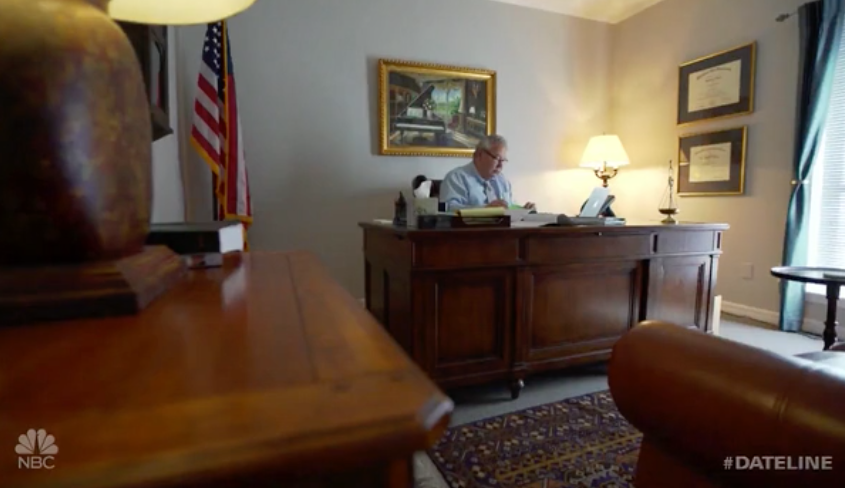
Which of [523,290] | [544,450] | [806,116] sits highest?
[806,116]

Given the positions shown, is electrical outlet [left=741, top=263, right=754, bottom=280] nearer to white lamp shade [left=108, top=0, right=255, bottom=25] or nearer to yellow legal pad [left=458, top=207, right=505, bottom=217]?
yellow legal pad [left=458, top=207, right=505, bottom=217]

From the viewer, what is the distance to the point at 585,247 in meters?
2.08

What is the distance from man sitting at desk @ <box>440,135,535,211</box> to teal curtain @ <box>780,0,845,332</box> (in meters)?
2.01

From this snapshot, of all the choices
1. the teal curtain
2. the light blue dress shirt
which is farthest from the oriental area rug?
the teal curtain

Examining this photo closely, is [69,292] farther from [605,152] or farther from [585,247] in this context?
[605,152]

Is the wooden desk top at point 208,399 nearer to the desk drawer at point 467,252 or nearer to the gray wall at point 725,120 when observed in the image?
the desk drawer at point 467,252

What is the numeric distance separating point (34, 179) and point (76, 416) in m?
0.32

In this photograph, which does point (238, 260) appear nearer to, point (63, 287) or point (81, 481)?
point (63, 287)

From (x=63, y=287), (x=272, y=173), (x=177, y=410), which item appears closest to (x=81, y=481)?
(x=177, y=410)

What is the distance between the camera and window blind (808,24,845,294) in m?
2.91

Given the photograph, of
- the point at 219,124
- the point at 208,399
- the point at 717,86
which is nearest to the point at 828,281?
the point at 717,86

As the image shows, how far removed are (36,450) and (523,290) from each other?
6.11 ft

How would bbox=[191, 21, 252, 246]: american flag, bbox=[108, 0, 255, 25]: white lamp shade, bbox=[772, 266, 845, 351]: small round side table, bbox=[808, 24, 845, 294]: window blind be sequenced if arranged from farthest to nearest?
bbox=[808, 24, 845, 294]: window blind, bbox=[191, 21, 252, 246]: american flag, bbox=[772, 266, 845, 351]: small round side table, bbox=[108, 0, 255, 25]: white lamp shade

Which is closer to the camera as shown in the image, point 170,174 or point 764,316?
point 170,174
